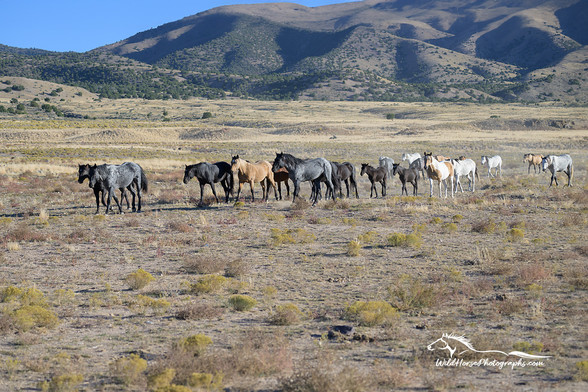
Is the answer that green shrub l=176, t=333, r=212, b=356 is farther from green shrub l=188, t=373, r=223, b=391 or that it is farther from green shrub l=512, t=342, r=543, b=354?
green shrub l=512, t=342, r=543, b=354

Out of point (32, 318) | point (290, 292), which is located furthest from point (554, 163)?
point (32, 318)

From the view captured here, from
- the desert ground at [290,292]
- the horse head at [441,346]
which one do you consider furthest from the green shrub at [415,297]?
the horse head at [441,346]

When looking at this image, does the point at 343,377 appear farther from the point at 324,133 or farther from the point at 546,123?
the point at 546,123

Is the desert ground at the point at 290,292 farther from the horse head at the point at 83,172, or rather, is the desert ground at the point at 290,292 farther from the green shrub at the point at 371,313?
the horse head at the point at 83,172

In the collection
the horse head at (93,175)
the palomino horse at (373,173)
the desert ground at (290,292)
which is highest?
the horse head at (93,175)

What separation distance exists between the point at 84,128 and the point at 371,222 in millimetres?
75289

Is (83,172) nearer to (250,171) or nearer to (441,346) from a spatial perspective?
(250,171)

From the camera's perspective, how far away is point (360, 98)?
558ft

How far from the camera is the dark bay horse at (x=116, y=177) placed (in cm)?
2061

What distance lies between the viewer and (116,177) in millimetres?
21297

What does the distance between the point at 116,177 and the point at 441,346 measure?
1637 cm

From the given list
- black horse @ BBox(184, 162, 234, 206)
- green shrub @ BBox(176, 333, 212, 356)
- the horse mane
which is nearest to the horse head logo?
the horse mane

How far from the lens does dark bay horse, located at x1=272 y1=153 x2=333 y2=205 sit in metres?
22.4

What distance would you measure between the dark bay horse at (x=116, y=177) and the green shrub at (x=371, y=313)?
13831 millimetres
